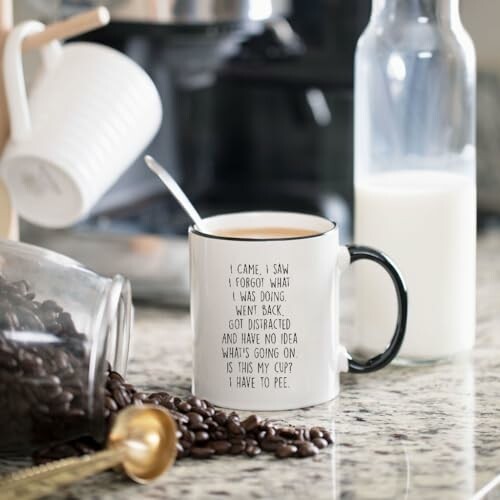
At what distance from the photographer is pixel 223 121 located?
1.70 metres

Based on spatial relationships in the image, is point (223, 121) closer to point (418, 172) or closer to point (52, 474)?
point (418, 172)

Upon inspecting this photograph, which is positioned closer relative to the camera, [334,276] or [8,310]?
[8,310]

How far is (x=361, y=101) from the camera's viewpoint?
3.39 ft

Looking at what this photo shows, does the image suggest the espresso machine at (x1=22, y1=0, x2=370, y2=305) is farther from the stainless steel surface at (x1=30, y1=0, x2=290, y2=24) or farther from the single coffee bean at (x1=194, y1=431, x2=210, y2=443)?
the single coffee bean at (x1=194, y1=431, x2=210, y2=443)

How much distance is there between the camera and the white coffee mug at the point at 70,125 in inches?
39.7

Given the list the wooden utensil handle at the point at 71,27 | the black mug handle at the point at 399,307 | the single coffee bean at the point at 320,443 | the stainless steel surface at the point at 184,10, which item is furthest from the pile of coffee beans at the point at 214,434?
the stainless steel surface at the point at 184,10

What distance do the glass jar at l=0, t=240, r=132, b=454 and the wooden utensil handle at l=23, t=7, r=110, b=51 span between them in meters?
0.27

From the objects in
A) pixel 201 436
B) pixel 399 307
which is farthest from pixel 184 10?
pixel 201 436

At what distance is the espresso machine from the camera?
123cm

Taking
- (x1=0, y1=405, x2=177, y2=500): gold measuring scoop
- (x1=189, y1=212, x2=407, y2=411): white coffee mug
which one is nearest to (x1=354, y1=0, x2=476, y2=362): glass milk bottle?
(x1=189, y1=212, x2=407, y2=411): white coffee mug

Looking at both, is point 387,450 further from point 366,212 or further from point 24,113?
point 24,113

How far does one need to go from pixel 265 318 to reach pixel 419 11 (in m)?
0.31

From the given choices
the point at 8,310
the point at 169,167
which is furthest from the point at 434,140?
the point at 169,167

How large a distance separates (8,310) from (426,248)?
378 mm
